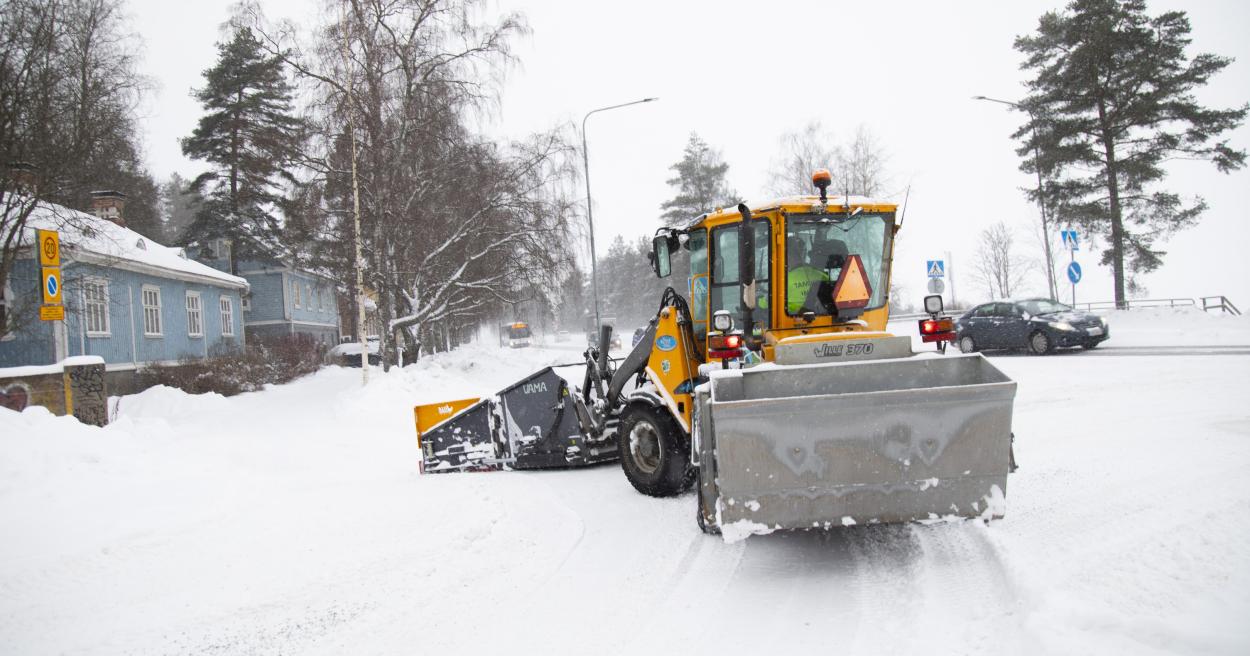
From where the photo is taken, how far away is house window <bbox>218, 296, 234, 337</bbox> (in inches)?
1044

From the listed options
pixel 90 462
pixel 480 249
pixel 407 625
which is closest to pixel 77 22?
pixel 480 249

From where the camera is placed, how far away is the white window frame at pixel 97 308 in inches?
723

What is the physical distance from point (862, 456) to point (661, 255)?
3129mm

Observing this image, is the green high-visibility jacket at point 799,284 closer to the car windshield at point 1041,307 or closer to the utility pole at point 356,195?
the utility pole at point 356,195

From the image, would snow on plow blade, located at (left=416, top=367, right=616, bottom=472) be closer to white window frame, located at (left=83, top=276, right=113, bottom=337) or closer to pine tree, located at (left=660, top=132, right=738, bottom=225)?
white window frame, located at (left=83, top=276, right=113, bottom=337)

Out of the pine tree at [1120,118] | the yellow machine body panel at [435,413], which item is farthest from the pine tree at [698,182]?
the yellow machine body panel at [435,413]

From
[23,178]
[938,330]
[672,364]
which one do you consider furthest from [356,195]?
[938,330]

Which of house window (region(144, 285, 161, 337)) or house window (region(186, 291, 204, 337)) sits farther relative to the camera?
house window (region(186, 291, 204, 337))

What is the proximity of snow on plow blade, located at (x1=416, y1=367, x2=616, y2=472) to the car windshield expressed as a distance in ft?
47.6

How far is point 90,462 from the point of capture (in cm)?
661

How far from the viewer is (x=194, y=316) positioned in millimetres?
24578

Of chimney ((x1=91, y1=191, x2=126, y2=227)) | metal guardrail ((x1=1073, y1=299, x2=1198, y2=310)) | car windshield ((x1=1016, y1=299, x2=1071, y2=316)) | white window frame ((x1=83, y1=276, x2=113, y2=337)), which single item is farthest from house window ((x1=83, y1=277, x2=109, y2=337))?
metal guardrail ((x1=1073, y1=299, x2=1198, y2=310))

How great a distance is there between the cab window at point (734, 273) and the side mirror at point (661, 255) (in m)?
0.53

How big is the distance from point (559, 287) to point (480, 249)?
8.76ft
